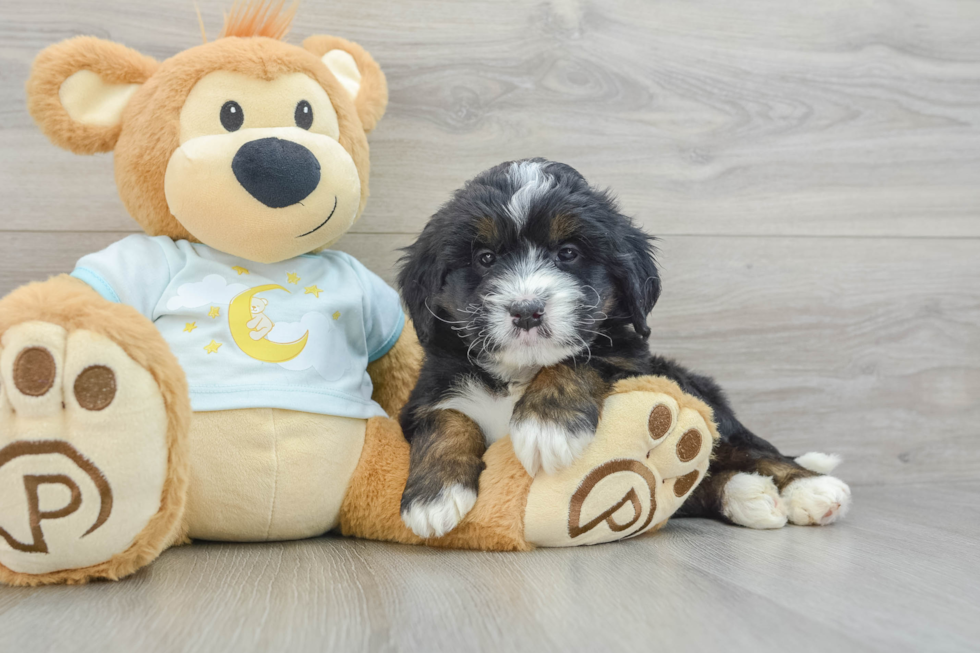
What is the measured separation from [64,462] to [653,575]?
1.00 metres

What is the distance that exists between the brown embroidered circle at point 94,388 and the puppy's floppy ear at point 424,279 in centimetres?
69

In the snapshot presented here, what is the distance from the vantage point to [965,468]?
8.68 ft

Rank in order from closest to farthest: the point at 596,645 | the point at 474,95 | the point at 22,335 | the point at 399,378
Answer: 1. the point at 596,645
2. the point at 22,335
3. the point at 399,378
4. the point at 474,95

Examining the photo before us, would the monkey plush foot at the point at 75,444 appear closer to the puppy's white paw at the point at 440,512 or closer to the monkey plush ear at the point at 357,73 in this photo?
the puppy's white paw at the point at 440,512

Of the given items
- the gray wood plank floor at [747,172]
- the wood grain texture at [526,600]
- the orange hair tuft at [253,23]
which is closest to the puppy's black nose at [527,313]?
the wood grain texture at [526,600]

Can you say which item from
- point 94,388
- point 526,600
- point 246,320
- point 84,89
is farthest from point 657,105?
point 94,388

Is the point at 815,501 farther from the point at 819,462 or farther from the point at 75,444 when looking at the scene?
the point at 75,444

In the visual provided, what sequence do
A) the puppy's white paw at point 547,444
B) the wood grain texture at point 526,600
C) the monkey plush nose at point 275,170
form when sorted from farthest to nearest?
the monkey plush nose at point 275,170 < the puppy's white paw at point 547,444 < the wood grain texture at point 526,600

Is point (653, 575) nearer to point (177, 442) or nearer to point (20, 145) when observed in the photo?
point (177, 442)

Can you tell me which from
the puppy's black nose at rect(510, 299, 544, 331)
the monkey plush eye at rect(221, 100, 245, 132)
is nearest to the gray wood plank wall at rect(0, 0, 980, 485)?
the monkey plush eye at rect(221, 100, 245, 132)

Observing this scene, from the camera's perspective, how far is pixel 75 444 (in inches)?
46.7

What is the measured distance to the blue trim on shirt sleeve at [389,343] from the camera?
1.97m

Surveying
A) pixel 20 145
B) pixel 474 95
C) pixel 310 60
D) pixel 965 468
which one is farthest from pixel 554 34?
pixel 965 468

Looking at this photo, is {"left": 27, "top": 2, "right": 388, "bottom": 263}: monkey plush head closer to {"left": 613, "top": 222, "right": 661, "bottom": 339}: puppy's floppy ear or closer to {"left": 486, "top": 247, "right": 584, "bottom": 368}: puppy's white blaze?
{"left": 486, "top": 247, "right": 584, "bottom": 368}: puppy's white blaze
